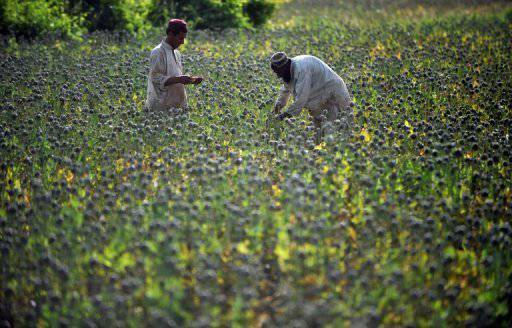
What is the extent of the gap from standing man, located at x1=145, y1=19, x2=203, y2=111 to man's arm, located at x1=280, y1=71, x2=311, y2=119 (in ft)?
4.15

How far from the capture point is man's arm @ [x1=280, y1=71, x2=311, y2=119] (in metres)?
7.27

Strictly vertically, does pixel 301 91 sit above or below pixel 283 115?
above

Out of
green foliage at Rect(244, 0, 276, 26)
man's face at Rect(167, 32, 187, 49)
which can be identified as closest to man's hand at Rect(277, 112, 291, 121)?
man's face at Rect(167, 32, 187, 49)

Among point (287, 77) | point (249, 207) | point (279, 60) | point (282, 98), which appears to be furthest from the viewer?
point (282, 98)

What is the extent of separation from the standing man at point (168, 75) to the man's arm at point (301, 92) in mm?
1264

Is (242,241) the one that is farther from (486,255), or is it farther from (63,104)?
(63,104)

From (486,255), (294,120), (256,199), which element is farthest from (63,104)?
(486,255)

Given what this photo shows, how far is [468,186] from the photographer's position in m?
5.82

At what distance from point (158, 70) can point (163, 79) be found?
0.15 m

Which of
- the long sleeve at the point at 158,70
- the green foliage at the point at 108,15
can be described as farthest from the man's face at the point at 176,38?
the green foliage at the point at 108,15

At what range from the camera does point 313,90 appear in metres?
7.67

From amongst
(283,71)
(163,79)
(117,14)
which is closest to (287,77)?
(283,71)

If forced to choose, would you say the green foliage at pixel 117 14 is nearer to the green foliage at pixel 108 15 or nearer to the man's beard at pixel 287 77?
the green foliage at pixel 108 15

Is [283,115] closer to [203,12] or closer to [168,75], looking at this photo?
[168,75]
